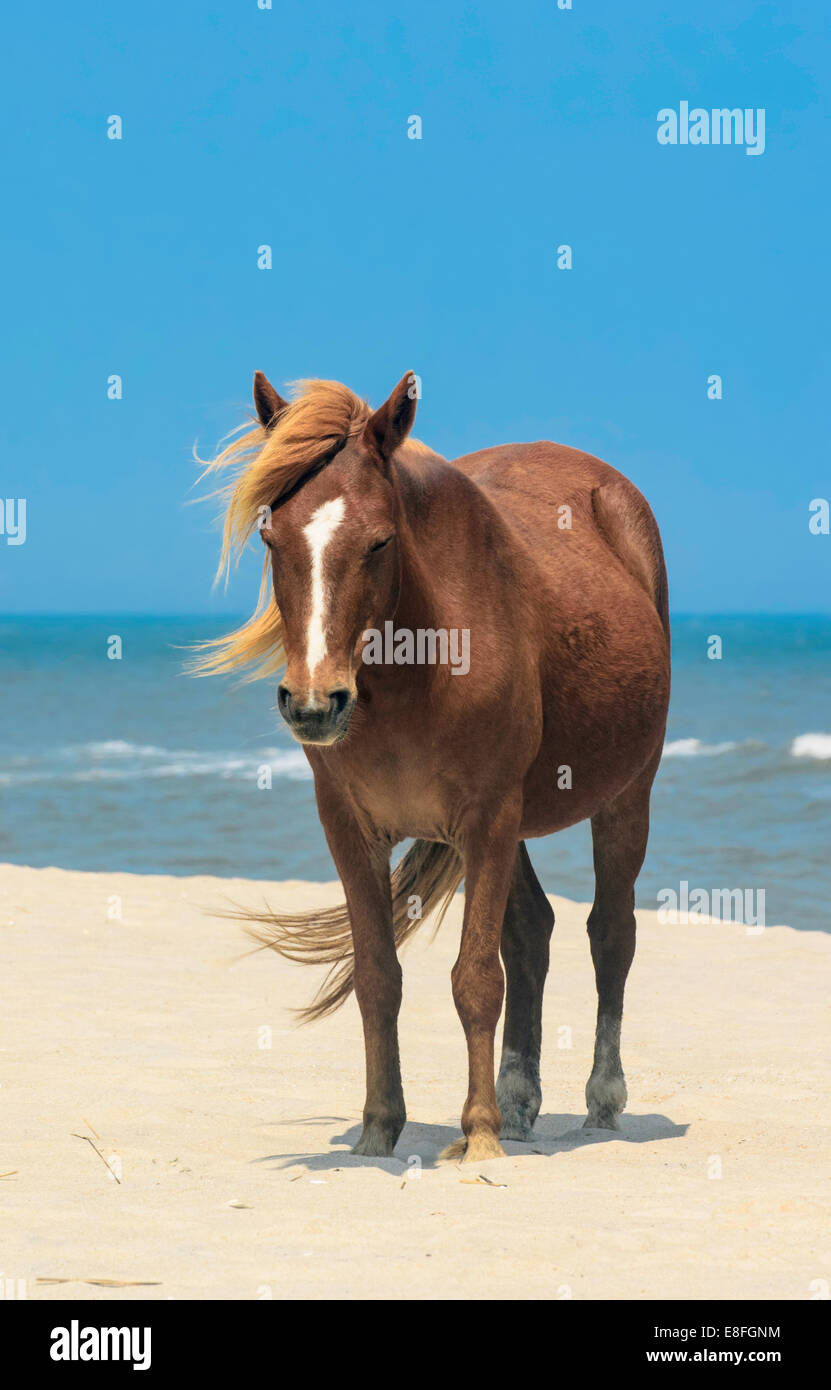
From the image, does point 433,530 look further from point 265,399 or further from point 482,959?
point 482,959

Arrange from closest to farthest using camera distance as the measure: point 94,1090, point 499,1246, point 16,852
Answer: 1. point 499,1246
2. point 94,1090
3. point 16,852

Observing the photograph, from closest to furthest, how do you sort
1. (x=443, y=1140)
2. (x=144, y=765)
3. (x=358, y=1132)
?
1. (x=443, y=1140)
2. (x=358, y=1132)
3. (x=144, y=765)

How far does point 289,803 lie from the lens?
19594 mm

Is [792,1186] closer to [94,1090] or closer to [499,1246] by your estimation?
[499,1246]

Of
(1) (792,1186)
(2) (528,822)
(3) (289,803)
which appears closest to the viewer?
(1) (792,1186)

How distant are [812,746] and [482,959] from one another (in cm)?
2189

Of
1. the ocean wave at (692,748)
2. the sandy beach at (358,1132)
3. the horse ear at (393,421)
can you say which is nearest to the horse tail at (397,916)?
the sandy beach at (358,1132)

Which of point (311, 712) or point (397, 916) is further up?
point (311, 712)

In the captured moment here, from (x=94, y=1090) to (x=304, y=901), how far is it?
196 inches

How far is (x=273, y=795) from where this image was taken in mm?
20562

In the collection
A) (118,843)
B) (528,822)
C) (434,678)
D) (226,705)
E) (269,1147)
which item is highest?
(434,678)

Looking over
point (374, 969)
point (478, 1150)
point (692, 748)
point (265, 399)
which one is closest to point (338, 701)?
point (265, 399)

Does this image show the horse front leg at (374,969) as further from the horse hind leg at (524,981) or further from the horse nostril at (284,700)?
the horse nostril at (284,700)

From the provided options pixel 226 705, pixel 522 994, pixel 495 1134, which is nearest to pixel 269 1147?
pixel 495 1134
